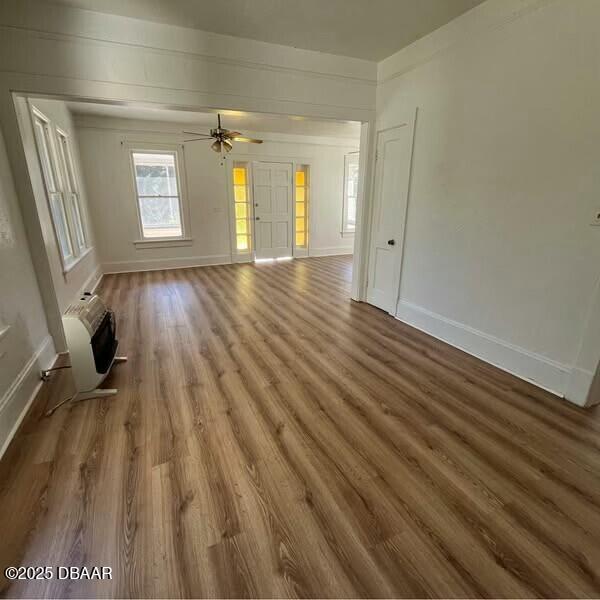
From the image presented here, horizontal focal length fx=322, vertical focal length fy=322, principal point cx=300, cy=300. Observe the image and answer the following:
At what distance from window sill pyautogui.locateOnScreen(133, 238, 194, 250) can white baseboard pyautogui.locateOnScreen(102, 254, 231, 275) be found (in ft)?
0.92

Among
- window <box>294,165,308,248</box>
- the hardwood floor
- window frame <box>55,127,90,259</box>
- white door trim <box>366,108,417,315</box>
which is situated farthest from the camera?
window <box>294,165,308,248</box>

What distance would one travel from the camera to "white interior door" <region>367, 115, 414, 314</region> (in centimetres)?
359

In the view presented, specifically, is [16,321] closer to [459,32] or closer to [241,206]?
[459,32]

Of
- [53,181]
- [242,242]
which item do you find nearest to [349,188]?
[242,242]

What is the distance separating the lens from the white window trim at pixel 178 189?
5957mm

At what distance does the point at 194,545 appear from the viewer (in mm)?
1352

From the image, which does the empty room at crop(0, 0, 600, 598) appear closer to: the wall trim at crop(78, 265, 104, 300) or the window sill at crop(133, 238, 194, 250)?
the wall trim at crop(78, 265, 104, 300)

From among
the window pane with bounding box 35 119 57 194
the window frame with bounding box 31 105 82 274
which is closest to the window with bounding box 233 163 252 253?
the window frame with bounding box 31 105 82 274

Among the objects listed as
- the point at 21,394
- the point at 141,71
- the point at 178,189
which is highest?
the point at 141,71

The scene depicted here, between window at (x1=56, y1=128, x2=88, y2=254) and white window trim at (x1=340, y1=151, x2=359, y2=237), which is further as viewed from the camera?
white window trim at (x1=340, y1=151, x2=359, y2=237)

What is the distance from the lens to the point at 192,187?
6.49 metres

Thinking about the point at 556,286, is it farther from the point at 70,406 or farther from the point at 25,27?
the point at 25,27

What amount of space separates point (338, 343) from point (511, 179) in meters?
2.04

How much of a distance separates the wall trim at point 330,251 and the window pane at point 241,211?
1.75 m
